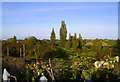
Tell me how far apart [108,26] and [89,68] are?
1.09 m

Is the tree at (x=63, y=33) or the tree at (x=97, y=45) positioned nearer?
the tree at (x=63, y=33)

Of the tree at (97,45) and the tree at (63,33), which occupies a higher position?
the tree at (63,33)

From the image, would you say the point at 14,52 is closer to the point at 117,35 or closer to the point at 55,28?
the point at 55,28

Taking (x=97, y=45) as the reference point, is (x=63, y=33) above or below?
above

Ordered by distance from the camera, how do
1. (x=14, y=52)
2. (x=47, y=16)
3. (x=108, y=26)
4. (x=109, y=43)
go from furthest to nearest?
(x=109, y=43)
(x=14, y=52)
(x=108, y=26)
(x=47, y=16)

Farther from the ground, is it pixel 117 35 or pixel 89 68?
pixel 117 35

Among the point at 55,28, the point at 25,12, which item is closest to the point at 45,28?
the point at 55,28

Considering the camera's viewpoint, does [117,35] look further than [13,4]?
Yes

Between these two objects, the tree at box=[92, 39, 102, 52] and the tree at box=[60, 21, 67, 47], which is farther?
the tree at box=[92, 39, 102, 52]

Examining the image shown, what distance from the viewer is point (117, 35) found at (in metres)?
4.06

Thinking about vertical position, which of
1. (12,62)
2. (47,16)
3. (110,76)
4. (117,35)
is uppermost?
(47,16)

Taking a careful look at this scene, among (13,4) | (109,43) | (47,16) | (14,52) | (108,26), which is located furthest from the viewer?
(109,43)

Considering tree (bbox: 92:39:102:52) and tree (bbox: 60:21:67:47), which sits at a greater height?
tree (bbox: 60:21:67:47)

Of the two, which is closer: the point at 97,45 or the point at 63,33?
the point at 63,33
